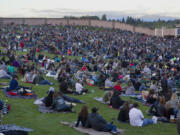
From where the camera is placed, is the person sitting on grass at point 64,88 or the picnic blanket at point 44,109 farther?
the person sitting on grass at point 64,88

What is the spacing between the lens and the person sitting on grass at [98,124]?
9695mm

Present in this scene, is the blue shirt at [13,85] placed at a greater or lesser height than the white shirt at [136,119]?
greater

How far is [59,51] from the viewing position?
122 ft

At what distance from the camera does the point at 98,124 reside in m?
9.75

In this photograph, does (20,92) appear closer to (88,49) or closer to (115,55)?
(115,55)

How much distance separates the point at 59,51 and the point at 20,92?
22.8m

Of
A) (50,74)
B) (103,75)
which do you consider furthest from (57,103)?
(50,74)

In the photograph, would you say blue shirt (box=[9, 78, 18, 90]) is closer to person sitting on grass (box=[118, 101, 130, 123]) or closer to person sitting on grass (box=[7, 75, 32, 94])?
person sitting on grass (box=[7, 75, 32, 94])

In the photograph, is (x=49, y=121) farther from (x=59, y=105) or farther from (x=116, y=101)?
(x=116, y=101)

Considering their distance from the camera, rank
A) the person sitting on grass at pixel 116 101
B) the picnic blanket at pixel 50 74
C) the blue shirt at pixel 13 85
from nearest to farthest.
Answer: the person sitting on grass at pixel 116 101 → the blue shirt at pixel 13 85 → the picnic blanket at pixel 50 74

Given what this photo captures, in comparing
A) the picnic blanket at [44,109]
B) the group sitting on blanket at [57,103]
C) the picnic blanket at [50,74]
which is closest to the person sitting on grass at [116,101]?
the group sitting on blanket at [57,103]

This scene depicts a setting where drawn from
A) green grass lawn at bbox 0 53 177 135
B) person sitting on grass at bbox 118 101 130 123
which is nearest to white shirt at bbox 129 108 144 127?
green grass lawn at bbox 0 53 177 135

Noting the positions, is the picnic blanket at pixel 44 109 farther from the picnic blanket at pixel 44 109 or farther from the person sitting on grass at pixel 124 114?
the person sitting on grass at pixel 124 114

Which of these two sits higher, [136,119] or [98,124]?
[98,124]
